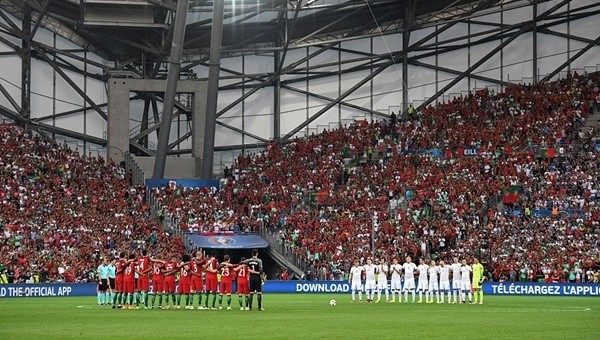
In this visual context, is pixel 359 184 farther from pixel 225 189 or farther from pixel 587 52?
pixel 587 52

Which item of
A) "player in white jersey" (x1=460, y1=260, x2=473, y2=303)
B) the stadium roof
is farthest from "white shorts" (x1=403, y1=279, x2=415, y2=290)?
the stadium roof

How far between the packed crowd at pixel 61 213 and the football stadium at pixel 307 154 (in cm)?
18

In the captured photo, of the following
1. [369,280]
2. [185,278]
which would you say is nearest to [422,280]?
[369,280]

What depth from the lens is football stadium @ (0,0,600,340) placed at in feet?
188

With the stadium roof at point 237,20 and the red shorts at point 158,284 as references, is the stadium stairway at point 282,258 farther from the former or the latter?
the red shorts at point 158,284

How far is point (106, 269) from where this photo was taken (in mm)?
41531

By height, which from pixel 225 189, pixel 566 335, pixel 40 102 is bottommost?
pixel 566 335

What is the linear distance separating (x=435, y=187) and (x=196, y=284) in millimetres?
33118

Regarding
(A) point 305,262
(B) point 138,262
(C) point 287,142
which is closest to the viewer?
(B) point 138,262

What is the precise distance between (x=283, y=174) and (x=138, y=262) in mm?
40537

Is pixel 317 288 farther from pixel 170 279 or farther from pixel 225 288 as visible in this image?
pixel 225 288

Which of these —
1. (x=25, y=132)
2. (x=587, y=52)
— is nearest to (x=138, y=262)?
(x=25, y=132)

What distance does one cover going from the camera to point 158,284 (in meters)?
40.0

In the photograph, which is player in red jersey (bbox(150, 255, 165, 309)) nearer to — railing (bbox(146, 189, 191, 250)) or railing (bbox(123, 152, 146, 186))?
railing (bbox(146, 189, 191, 250))
